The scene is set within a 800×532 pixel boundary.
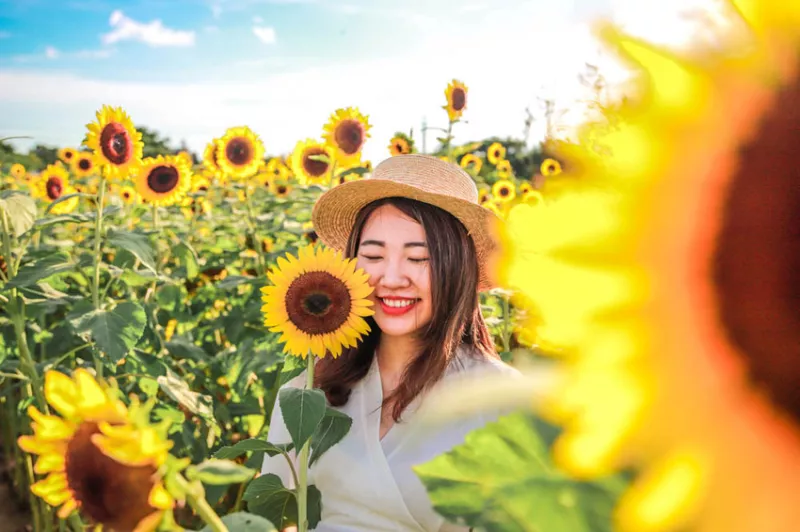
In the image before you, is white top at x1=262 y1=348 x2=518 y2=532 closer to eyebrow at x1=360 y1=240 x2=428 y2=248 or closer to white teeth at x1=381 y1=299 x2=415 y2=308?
white teeth at x1=381 y1=299 x2=415 y2=308

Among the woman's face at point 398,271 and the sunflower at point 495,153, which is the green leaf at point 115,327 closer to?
the woman's face at point 398,271

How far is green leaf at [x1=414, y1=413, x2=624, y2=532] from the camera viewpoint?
0.29 m

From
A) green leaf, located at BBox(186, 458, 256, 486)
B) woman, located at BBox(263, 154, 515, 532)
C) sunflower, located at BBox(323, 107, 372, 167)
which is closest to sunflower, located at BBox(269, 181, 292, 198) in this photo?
sunflower, located at BBox(323, 107, 372, 167)

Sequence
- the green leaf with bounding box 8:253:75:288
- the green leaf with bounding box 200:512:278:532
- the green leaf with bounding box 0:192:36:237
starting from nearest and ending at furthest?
the green leaf with bounding box 200:512:278:532
the green leaf with bounding box 8:253:75:288
the green leaf with bounding box 0:192:36:237

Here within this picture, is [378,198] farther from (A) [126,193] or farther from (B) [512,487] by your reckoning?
(A) [126,193]

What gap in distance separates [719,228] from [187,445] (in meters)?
2.94

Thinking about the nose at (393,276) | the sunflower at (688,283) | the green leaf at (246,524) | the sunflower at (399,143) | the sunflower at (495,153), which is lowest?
the green leaf at (246,524)

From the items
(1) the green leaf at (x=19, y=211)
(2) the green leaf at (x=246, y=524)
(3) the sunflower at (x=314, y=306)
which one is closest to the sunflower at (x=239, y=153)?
(1) the green leaf at (x=19, y=211)

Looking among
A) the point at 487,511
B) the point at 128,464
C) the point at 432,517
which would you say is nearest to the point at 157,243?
the point at 432,517

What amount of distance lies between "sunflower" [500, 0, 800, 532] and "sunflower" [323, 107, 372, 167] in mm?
3952

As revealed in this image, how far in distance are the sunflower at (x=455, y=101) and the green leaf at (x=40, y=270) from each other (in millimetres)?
2739

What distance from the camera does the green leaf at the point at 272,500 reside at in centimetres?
124

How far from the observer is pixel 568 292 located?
0.31 metres

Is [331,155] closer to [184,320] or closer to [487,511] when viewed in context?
[184,320]
